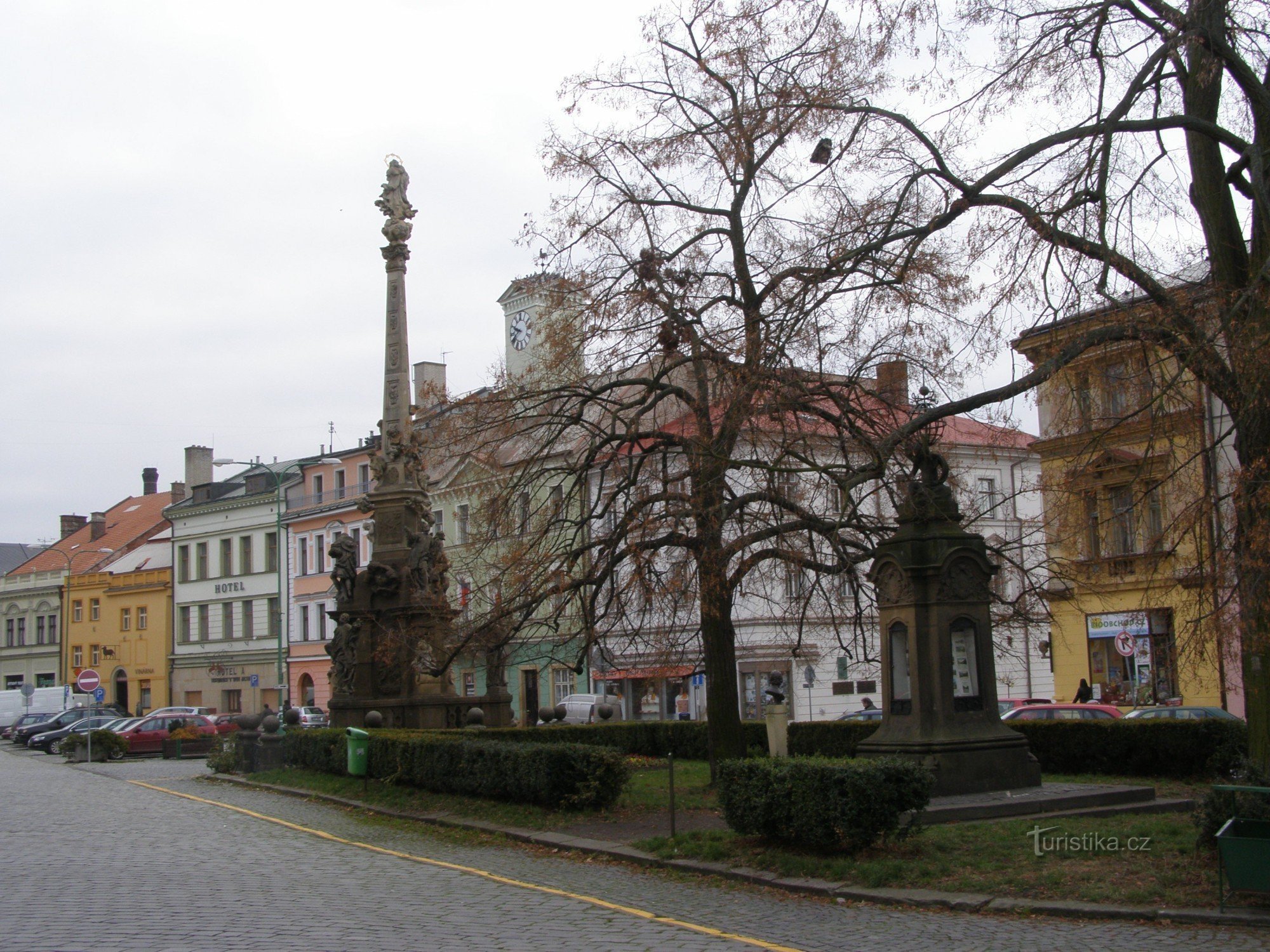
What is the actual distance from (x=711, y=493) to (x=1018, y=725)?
Answer: 771cm

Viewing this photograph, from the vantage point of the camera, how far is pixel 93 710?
56.5 meters

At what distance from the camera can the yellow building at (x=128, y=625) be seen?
245 ft

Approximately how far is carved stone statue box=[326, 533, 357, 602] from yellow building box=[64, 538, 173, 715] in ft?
170

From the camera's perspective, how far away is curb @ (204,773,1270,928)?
979 centimetres

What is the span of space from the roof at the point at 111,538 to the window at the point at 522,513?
211 feet

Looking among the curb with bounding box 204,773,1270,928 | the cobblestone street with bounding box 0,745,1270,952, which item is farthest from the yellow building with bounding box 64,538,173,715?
the curb with bounding box 204,773,1270,928

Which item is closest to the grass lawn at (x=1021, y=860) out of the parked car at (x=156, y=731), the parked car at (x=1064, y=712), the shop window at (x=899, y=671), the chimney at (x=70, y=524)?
the shop window at (x=899, y=671)

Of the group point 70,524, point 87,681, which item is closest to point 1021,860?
point 87,681

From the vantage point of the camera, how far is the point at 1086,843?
12.2m

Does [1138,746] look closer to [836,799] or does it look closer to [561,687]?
[836,799]

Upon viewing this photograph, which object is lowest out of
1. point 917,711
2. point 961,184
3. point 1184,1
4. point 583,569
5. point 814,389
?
point 917,711

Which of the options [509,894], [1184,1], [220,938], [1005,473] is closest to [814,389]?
[1184,1]

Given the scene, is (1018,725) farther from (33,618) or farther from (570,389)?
(33,618)

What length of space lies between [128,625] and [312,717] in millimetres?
32983
